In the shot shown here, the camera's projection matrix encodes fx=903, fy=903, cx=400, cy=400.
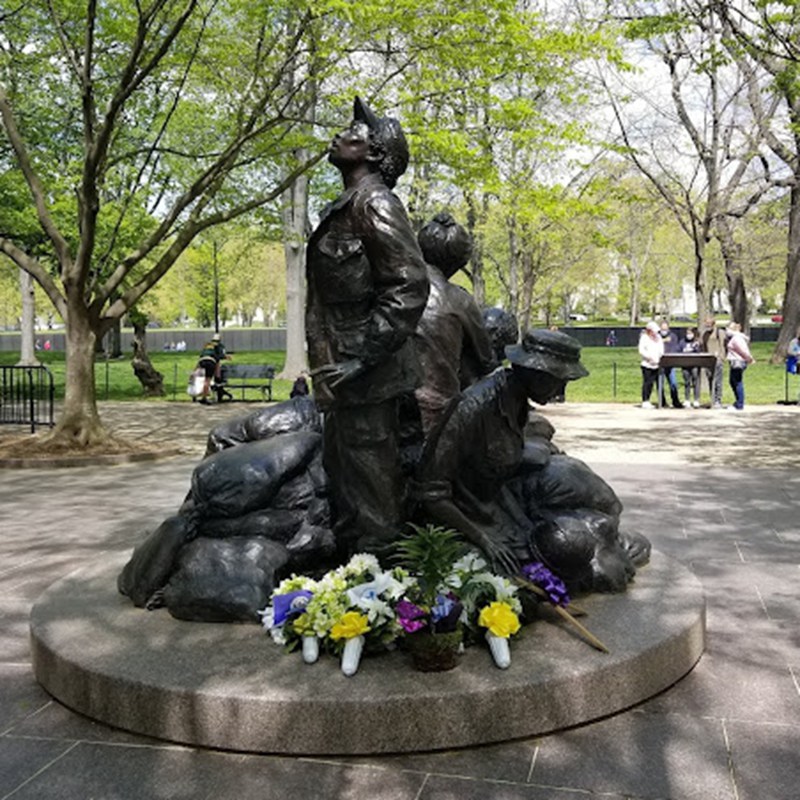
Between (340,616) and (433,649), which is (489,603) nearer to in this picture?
(433,649)

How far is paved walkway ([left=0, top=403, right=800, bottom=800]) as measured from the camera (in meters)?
3.26

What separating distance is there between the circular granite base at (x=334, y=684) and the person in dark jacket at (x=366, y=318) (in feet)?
2.90

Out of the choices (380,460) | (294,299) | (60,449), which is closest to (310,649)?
(380,460)

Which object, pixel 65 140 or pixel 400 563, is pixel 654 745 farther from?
pixel 65 140

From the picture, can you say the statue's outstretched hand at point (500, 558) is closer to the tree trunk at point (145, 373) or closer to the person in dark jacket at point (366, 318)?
the person in dark jacket at point (366, 318)

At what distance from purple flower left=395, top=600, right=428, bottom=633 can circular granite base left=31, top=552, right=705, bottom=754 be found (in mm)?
199

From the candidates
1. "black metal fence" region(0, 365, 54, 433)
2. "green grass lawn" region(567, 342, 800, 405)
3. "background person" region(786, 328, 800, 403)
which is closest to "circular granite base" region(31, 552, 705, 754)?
"black metal fence" region(0, 365, 54, 433)

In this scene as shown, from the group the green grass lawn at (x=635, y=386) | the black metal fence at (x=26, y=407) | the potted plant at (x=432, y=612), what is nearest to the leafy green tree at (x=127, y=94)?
the black metal fence at (x=26, y=407)

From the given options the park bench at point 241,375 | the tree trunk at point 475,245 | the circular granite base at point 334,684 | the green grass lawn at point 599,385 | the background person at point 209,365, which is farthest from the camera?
Answer: the tree trunk at point 475,245

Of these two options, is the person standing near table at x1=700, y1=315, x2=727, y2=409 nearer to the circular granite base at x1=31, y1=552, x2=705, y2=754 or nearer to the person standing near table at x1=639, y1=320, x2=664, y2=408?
the person standing near table at x1=639, y1=320, x2=664, y2=408

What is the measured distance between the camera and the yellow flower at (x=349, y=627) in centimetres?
378

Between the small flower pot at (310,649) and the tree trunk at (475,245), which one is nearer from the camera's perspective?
the small flower pot at (310,649)

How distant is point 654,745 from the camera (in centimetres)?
356

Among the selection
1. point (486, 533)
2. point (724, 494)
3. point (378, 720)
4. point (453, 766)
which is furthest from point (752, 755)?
point (724, 494)
